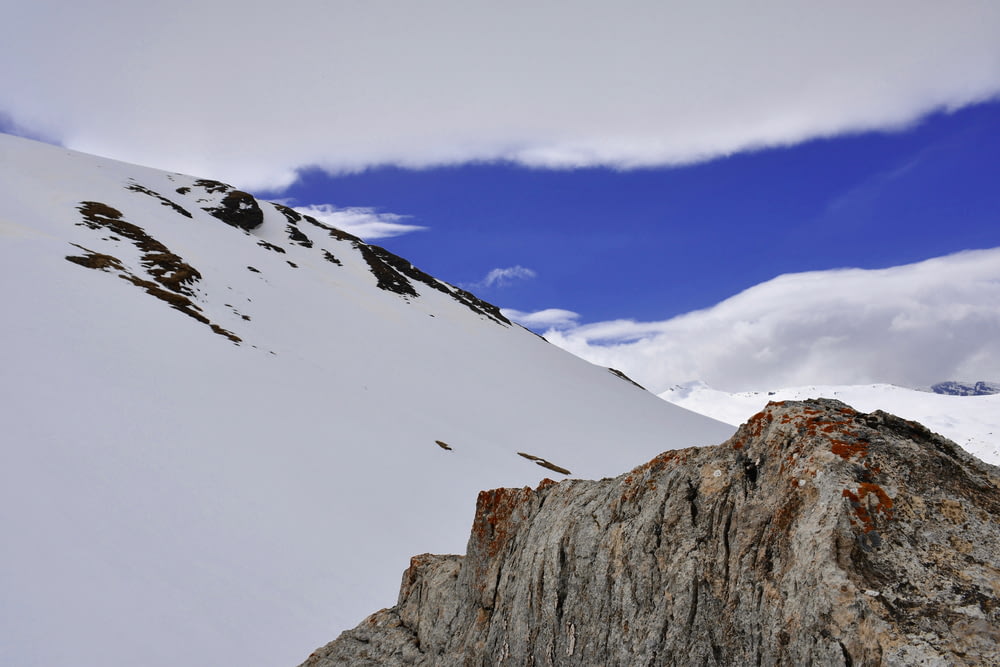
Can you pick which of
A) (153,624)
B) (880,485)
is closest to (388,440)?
(153,624)

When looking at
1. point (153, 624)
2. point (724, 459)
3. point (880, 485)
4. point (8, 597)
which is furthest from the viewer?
point (153, 624)

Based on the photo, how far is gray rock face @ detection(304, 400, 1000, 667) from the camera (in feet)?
14.5

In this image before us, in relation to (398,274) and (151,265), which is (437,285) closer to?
(398,274)

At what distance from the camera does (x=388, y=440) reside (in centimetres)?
2586

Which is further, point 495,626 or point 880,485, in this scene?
point 495,626

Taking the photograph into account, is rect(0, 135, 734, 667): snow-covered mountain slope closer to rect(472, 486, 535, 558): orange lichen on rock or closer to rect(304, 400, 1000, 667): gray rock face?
rect(472, 486, 535, 558): orange lichen on rock

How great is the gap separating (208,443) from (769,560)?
57.0 ft

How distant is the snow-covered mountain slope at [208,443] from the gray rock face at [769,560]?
645 centimetres

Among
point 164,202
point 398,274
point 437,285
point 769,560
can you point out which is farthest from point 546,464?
point 437,285

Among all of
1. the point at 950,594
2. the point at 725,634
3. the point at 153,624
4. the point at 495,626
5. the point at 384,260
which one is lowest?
the point at 153,624

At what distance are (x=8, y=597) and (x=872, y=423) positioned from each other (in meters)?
14.0

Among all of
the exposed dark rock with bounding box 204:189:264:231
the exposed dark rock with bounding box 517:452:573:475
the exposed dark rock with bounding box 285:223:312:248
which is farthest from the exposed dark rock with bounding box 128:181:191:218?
the exposed dark rock with bounding box 517:452:573:475

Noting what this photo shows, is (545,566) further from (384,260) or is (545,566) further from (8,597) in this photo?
(384,260)

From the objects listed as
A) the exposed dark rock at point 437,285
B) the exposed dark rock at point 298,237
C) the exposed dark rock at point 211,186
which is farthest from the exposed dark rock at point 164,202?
the exposed dark rock at point 437,285
